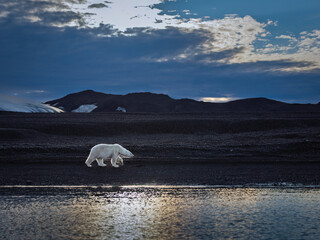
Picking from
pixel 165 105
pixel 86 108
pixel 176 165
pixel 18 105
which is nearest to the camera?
pixel 176 165

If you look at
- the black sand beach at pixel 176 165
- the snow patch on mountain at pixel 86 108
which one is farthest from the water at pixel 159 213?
the snow patch on mountain at pixel 86 108

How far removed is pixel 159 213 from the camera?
7688 mm

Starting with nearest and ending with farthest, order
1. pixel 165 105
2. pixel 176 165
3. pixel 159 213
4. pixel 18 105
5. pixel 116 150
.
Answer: pixel 159 213, pixel 116 150, pixel 176 165, pixel 18 105, pixel 165 105

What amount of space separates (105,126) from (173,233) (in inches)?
1008

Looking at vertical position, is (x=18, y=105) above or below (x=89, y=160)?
above

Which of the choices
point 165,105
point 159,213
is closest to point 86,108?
Result: point 165,105

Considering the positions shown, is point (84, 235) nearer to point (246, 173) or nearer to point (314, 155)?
point (246, 173)

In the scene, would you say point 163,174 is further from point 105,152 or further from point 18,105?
point 18,105

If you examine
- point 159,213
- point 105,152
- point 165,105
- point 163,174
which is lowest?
point 159,213

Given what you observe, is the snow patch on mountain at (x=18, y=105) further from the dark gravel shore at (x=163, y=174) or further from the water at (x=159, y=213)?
the water at (x=159, y=213)

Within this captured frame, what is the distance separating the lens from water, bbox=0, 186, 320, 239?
6498 mm

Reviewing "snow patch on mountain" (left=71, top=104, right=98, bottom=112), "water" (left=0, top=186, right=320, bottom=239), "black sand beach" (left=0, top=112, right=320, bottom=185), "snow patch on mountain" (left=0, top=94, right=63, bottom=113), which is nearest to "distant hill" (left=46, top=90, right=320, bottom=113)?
"snow patch on mountain" (left=71, top=104, right=98, bottom=112)

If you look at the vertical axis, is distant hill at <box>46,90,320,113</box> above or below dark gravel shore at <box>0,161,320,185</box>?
above

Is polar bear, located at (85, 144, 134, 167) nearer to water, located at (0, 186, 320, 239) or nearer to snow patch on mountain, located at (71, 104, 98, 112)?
water, located at (0, 186, 320, 239)
